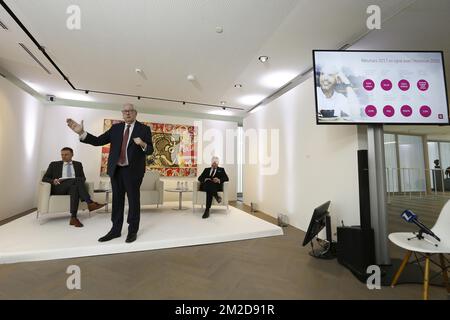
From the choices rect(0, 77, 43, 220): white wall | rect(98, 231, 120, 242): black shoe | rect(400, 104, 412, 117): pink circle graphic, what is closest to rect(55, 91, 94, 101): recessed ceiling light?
rect(0, 77, 43, 220): white wall

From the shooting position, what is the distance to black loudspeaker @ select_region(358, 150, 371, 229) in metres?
2.02

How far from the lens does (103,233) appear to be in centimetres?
274

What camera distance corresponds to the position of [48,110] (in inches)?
199

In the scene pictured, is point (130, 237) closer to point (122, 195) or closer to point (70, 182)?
point (122, 195)

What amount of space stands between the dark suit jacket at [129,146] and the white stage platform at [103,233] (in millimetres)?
876

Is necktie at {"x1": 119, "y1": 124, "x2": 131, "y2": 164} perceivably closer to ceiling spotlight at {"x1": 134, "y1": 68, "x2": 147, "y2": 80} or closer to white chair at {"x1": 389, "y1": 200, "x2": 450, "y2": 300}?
ceiling spotlight at {"x1": 134, "y1": 68, "x2": 147, "y2": 80}

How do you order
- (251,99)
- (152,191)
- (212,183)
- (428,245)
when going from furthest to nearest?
(251,99), (152,191), (212,183), (428,245)

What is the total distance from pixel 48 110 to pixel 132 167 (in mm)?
4453

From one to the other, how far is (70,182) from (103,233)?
1260 mm

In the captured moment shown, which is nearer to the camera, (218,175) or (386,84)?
(386,84)

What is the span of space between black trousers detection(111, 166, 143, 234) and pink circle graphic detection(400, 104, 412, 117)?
3098 millimetres

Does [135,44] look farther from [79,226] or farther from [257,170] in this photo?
[257,170]

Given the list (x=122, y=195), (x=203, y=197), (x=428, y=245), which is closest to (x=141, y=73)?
(x=122, y=195)

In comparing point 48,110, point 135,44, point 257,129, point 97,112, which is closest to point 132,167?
point 135,44
